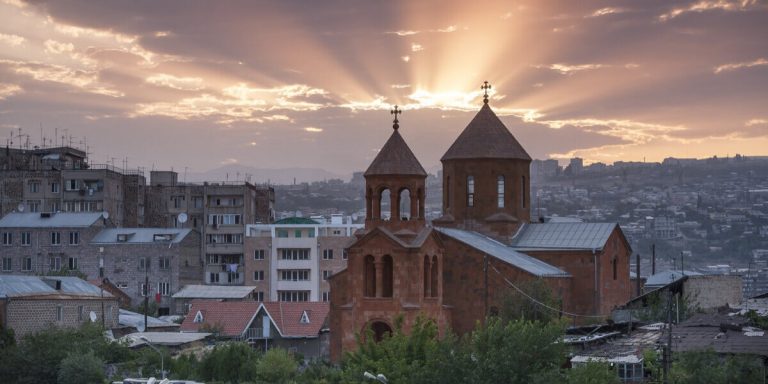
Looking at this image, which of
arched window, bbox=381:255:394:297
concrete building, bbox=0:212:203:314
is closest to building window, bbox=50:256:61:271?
concrete building, bbox=0:212:203:314

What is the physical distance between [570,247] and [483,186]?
525 centimetres

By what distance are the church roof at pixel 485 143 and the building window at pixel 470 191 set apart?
114cm

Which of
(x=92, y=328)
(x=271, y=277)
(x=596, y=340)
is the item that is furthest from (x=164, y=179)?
(x=596, y=340)

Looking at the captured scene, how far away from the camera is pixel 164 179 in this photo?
119 m

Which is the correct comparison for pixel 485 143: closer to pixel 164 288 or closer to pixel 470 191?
pixel 470 191

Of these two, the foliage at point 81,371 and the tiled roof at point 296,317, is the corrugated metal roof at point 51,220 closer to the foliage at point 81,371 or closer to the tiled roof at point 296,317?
the tiled roof at point 296,317

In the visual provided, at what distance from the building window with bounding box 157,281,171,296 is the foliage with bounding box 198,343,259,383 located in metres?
38.0

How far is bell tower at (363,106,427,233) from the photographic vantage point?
185 ft

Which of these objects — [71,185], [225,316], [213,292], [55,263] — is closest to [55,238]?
[55,263]

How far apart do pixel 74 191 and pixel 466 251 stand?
5664 centimetres

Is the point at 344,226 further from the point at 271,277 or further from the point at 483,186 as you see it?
the point at 483,186

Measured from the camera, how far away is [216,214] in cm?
10562

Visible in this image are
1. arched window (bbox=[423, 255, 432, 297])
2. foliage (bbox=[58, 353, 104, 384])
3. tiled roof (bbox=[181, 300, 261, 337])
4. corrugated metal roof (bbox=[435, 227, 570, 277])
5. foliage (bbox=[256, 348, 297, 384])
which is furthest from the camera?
tiled roof (bbox=[181, 300, 261, 337])

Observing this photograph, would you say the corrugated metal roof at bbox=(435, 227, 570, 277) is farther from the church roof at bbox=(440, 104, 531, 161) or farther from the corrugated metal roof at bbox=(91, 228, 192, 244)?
the corrugated metal roof at bbox=(91, 228, 192, 244)
